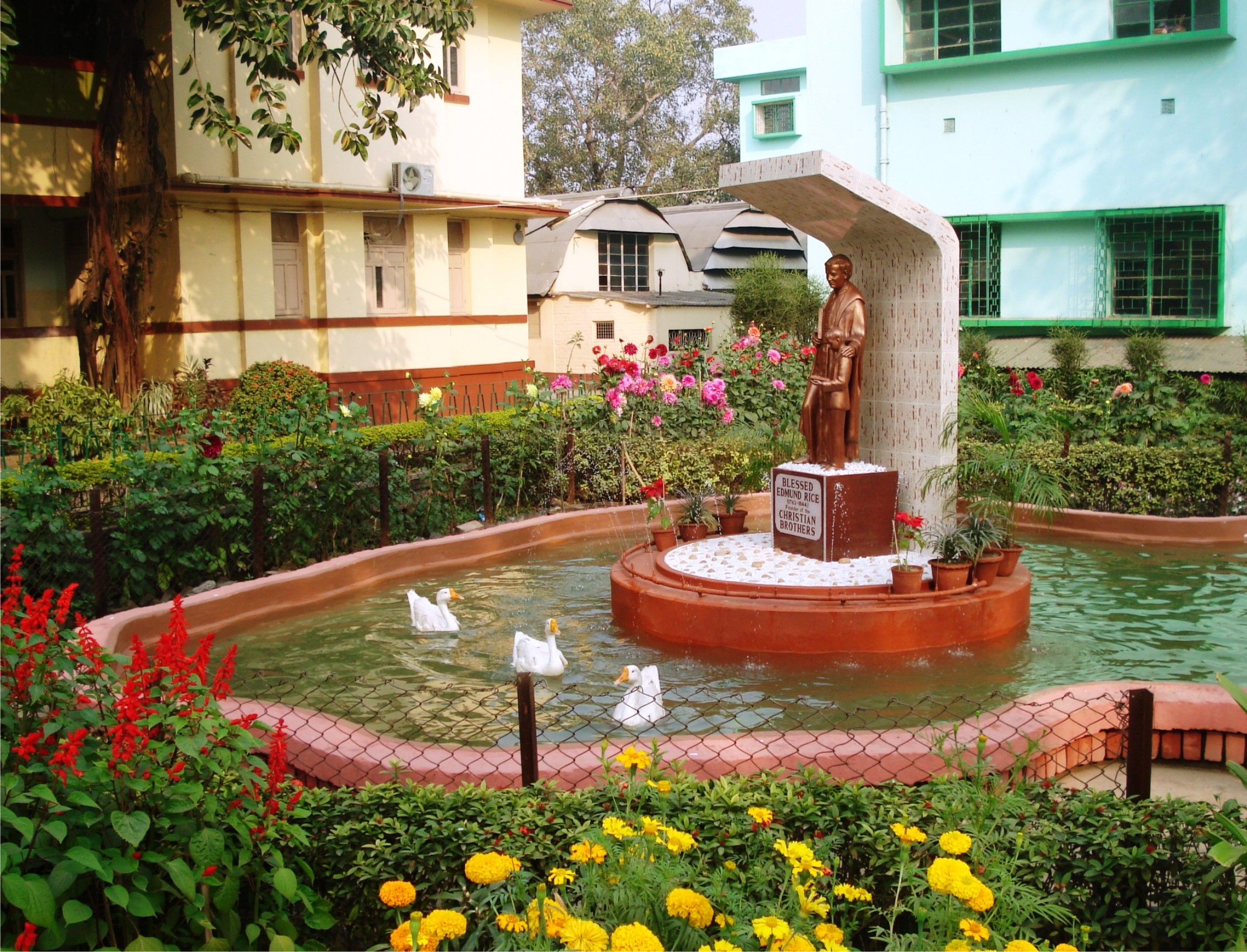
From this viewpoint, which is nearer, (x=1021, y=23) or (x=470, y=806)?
(x=470, y=806)

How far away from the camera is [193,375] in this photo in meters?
18.5

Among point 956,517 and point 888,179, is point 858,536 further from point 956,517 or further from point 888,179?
point 888,179

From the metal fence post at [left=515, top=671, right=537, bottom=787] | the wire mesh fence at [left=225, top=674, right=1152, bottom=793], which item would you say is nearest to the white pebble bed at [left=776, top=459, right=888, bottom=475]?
the wire mesh fence at [left=225, top=674, right=1152, bottom=793]

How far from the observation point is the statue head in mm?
9742

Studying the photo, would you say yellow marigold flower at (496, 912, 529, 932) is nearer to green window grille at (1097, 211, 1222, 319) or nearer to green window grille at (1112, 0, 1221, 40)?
green window grille at (1097, 211, 1222, 319)

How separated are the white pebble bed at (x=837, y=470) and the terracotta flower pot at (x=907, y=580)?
48.0 inches

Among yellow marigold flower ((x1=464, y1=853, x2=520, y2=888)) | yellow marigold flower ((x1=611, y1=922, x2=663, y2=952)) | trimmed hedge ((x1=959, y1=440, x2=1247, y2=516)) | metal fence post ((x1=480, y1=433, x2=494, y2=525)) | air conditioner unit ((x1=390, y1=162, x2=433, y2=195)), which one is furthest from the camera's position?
air conditioner unit ((x1=390, y1=162, x2=433, y2=195))

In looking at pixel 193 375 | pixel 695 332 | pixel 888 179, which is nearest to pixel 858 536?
pixel 193 375

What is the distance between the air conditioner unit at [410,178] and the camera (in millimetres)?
20656

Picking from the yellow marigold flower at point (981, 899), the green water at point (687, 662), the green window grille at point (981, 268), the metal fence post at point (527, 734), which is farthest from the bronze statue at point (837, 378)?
the green window grille at point (981, 268)

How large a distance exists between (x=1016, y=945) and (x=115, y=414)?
43.2ft

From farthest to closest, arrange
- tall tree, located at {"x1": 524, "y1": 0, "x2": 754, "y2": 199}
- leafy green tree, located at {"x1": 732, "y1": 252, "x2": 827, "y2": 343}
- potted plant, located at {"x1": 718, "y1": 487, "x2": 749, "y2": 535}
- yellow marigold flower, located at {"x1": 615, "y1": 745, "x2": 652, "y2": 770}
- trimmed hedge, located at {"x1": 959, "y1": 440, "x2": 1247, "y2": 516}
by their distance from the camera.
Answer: tall tree, located at {"x1": 524, "y1": 0, "x2": 754, "y2": 199}
leafy green tree, located at {"x1": 732, "y1": 252, "x2": 827, "y2": 343}
trimmed hedge, located at {"x1": 959, "y1": 440, "x2": 1247, "y2": 516}
potted plant, located at {"x1": 718, "y1": 487, "x2": 749, "y2": 535}
yellow marigold flower, located at {"x1": 615, "y1": 745, "x2": 652, "y2": 770}

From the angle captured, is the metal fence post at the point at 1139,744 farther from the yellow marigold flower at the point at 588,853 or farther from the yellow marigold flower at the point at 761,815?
the yellow marigold flower at the point at 588,853

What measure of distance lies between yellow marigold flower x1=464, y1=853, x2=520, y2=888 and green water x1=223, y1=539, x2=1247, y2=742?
208 cm
